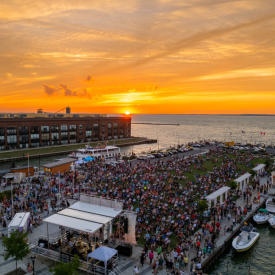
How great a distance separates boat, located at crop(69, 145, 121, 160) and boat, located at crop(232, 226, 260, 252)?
121 feet

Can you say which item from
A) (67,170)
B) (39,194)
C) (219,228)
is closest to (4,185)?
(39,194)

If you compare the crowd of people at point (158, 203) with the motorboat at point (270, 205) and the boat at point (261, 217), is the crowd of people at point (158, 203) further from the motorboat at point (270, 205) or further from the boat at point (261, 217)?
the motorboat at point (270, 205)

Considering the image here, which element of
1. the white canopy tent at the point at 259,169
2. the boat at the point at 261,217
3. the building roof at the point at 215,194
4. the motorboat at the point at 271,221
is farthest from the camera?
the white canopy tent at the point at 259,169

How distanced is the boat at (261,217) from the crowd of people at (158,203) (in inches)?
53.2

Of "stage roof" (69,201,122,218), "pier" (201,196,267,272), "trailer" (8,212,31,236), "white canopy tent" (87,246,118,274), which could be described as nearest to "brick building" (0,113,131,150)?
"trailer" (8,212,31,236)

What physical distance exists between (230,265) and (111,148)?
144ft

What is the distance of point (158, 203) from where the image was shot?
25.7 meters

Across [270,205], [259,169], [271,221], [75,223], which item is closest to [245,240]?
[271,221]

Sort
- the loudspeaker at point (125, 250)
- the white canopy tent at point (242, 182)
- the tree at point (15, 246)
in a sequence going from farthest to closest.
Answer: the white canopy tent at point (242, 182) → the loudspeaker at point (125, 250) → the tree at point (15, 246)

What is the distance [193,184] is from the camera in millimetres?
34406

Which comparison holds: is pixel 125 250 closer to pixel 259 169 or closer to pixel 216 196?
pixel 216 196

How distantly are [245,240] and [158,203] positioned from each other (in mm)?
8430

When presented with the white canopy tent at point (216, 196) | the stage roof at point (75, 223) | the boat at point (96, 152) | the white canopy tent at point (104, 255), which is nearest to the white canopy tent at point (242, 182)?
the white canopy tent at point (216, 196)

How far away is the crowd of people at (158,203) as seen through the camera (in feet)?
58.9
